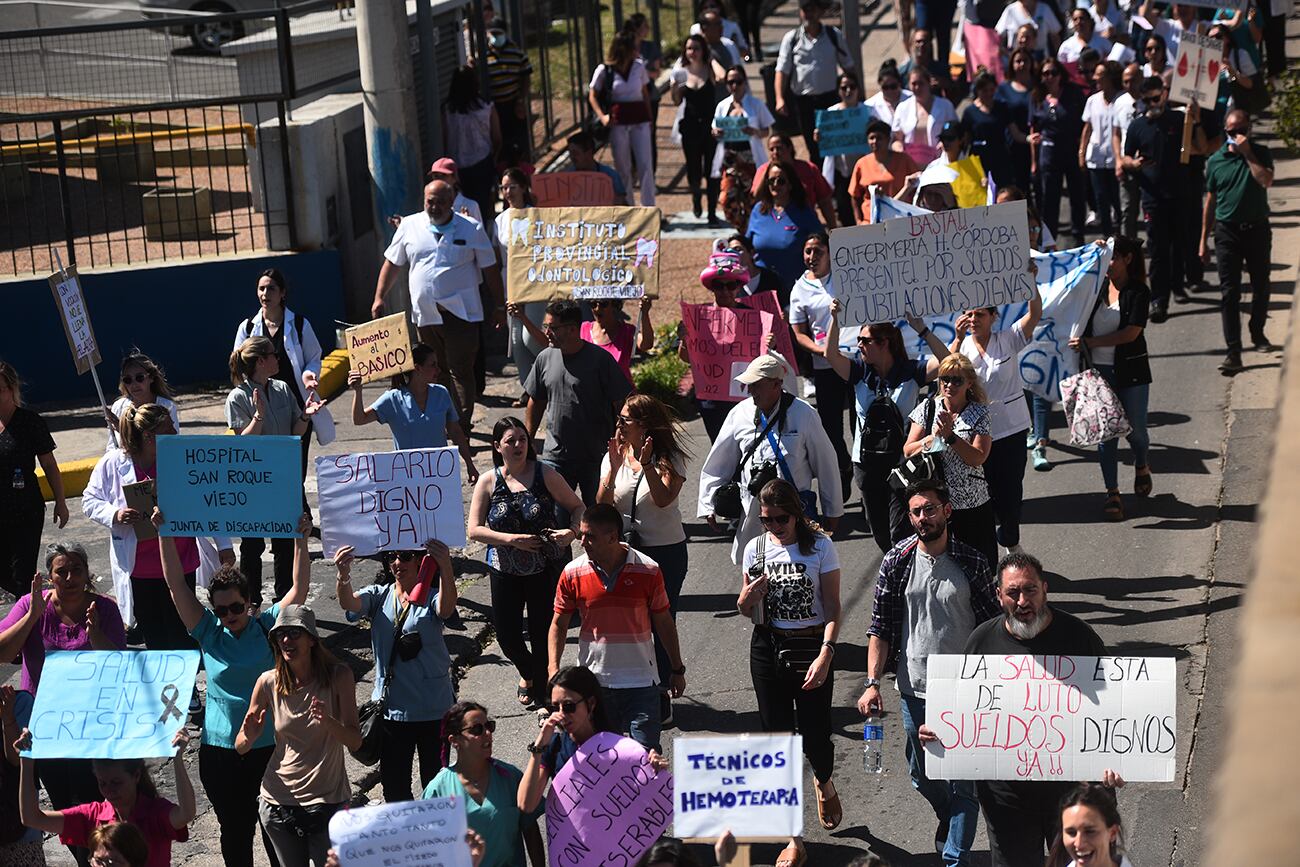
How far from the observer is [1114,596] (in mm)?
8906

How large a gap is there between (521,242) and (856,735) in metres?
4.56

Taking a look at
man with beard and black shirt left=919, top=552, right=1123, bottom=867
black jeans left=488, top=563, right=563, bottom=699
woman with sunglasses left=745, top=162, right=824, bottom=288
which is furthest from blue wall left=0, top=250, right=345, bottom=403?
man with beard and black shirt left=919, top=552, right=1123, bottom=867

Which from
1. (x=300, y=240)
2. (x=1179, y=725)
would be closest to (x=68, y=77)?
(x=300, y=240)

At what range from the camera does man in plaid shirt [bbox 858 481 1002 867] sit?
243 inches

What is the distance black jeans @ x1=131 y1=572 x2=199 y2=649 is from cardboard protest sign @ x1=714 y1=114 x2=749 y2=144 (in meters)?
8.92

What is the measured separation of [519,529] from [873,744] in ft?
6.47

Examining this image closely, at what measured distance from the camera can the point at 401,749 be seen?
21.7 feet

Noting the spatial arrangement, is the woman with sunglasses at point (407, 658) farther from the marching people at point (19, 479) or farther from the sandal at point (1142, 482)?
the sandal at point (1142, 482)

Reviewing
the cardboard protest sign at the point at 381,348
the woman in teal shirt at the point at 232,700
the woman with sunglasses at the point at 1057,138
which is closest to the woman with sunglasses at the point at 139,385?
the cardboard protest sign at the point at 381,348

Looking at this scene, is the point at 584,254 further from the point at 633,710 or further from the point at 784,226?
the point at 633,710

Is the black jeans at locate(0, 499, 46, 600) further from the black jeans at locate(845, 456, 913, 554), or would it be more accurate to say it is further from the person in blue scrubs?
the black jeans at locate(845, 456, 913, 554)

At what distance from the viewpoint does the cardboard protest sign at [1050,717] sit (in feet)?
17.7

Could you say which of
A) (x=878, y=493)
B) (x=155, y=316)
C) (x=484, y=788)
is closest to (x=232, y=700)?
(x=484, y=788)

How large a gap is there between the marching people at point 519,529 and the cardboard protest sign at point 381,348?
1.47 metres
